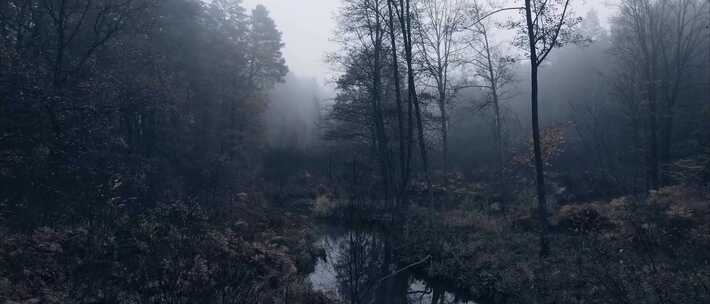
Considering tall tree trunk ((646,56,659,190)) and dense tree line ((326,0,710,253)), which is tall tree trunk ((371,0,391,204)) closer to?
dense tree line ((326,0,710,253))

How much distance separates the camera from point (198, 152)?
61.6 feet

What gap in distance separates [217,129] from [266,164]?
7879mm

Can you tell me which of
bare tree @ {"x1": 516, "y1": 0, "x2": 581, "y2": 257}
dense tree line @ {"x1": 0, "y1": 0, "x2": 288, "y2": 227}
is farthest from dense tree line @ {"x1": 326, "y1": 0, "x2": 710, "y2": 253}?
dense tree line @ {"x1": 0, "y1": 0, "x2": 288, "y2": 227}

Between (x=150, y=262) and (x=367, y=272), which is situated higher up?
(x=150, y=262)

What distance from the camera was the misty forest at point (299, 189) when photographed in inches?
285

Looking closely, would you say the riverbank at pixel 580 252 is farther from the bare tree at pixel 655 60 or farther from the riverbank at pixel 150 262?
the bare tree at pixel 655 60

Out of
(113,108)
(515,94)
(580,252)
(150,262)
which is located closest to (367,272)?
(150,262)

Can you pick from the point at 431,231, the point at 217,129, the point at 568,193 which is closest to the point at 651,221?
the point at 431,231

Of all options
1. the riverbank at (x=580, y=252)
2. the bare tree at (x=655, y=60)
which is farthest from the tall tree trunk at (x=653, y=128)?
the riverbank at (x=580, y=252)

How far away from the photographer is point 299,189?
26.6 meters

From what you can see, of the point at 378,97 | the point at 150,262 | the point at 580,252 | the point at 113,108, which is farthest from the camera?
the point at 378,97

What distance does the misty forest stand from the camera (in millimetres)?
7238

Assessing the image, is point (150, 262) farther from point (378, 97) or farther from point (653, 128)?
point (653, 128)

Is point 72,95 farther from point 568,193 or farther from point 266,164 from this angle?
point 568,193
